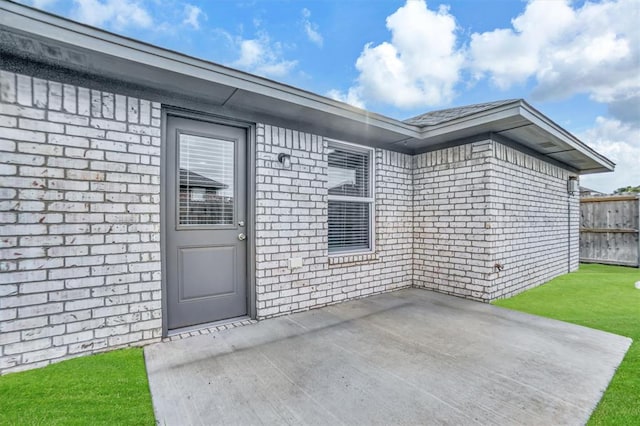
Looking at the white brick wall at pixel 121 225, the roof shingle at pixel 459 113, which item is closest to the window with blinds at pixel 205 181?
the white brick wall at pixel 121 225

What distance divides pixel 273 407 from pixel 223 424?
30cm

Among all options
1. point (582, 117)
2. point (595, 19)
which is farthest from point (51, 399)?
point (582, 117)

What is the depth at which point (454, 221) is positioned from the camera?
441 centimetres

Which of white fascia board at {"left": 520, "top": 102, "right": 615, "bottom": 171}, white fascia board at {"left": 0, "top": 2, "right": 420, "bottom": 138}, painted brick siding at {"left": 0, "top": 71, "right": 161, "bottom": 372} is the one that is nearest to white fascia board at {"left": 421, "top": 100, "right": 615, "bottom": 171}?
white fascia board at {"left": 520, "top": 102, "right": 615, "bottom": 171}

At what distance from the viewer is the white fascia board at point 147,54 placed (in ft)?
5.90

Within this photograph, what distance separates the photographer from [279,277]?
11.3ft

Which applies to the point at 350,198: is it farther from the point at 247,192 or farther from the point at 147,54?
the point at 147,54

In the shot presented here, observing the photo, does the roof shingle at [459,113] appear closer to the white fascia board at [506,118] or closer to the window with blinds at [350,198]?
the white fascia board at [506,118]

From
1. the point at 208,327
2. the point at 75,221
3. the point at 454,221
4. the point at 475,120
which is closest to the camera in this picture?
the point at 75,221

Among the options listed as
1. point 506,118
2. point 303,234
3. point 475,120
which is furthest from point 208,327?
point 506,118

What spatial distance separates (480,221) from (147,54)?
430 cm

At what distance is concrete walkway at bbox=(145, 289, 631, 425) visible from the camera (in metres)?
1.70

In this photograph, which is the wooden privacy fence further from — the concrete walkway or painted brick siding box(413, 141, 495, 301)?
the concrete walkway

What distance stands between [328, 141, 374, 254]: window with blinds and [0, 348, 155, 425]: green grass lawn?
262cm
